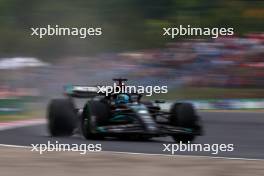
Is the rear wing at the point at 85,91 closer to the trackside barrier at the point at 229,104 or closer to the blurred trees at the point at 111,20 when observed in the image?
the trackside barrier at the point at 229,104

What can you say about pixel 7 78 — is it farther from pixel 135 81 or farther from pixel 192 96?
pixel 192 96

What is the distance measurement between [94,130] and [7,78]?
36.2ft

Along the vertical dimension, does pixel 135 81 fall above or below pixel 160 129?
above

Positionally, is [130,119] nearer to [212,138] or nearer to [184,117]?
[184,117]

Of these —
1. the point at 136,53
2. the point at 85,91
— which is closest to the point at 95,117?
the point at 85,91

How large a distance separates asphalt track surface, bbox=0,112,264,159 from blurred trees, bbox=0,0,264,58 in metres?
11.9

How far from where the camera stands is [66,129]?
10.5 meters

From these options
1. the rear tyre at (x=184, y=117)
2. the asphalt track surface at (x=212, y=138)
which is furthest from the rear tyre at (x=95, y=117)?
the rear tyre at (x=184, y=117)

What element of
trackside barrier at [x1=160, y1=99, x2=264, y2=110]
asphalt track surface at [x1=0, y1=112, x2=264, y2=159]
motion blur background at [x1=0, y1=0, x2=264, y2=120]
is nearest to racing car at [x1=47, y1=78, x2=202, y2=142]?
asphalt track surface at [x1=0, y1=112, x2=264, y2=159]

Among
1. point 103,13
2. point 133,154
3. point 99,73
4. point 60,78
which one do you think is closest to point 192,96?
point 99,73

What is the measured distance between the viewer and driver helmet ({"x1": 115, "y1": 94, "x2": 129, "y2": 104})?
387 inches

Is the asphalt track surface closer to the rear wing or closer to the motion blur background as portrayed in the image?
the rear wing

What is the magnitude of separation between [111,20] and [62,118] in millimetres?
21717

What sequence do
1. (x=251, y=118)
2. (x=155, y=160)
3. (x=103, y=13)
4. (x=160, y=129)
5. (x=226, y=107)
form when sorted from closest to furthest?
(x=155, y=160)
(x=160, y=129)
(x=251, y=118)
(x=226, y=107)
(x=103, y=13)
